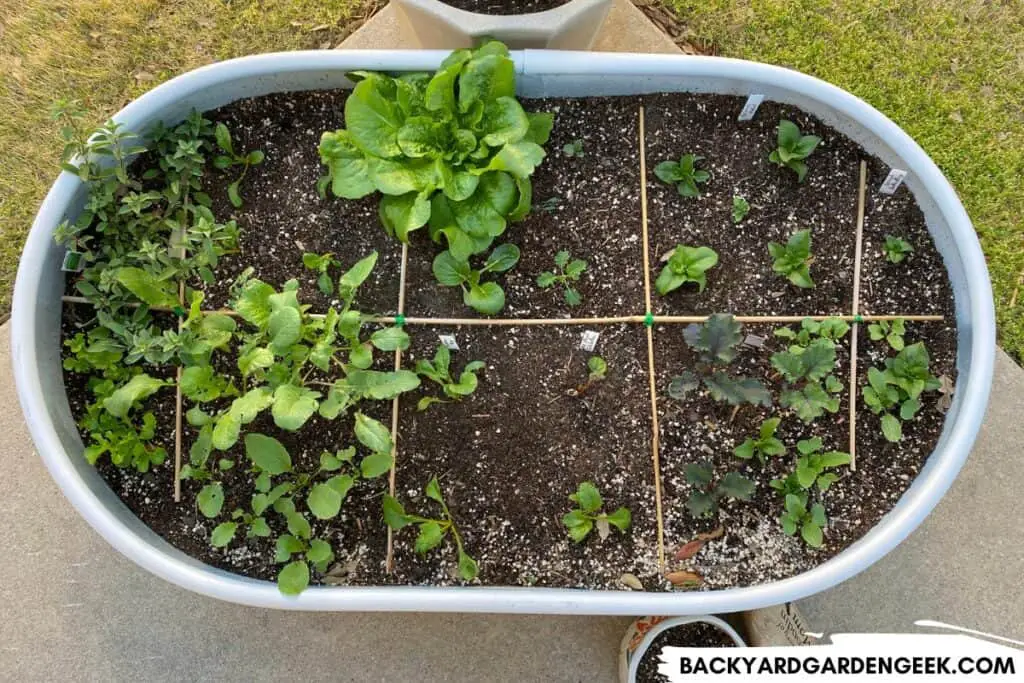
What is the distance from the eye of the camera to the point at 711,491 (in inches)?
55.1

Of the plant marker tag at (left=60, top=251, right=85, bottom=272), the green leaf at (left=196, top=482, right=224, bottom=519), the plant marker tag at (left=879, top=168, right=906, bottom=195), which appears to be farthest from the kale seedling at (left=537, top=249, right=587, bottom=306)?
the plant marker tag at (left=60, top=251, right=85, bottom=272)

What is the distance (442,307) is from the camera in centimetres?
147

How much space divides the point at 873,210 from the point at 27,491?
201 cm

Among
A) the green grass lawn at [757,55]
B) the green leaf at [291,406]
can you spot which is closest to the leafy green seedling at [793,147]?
the green grass lawn at [757,55]

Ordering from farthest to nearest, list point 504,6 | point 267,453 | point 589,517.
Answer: point 504,6
point 589,517
point 267,453

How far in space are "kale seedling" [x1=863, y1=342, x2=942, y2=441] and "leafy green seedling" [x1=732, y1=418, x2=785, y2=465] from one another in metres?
0.19

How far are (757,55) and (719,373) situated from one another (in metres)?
0.94

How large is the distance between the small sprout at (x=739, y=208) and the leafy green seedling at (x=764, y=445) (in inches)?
16.1

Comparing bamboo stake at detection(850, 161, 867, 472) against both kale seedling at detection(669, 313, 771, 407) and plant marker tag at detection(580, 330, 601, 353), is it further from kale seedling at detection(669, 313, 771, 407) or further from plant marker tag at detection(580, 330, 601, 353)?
plant marker tag at detection(580, 330, 601, 353)

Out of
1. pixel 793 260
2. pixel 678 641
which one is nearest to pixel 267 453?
pixel 678 641

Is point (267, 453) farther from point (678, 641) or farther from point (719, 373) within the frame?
point (678, 641)

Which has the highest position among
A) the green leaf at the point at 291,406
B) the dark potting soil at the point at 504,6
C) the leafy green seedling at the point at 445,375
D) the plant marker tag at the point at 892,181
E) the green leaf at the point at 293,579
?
the dark potting soil at the point at 504,6

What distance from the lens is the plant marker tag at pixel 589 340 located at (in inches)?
56.2

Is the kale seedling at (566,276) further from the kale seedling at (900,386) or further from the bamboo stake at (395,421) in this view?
the kale seedling at (900,386)
